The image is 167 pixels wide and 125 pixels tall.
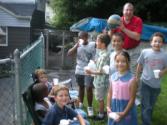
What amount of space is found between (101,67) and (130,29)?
0.76 meters

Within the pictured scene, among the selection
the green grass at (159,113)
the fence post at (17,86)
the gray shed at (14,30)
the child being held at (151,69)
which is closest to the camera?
the fence post at (17,86)

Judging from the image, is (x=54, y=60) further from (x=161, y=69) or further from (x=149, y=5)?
(x=161, y=69)

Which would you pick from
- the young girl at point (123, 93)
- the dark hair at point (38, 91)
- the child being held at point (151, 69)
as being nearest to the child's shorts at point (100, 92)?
the child being held at point (151, 69)

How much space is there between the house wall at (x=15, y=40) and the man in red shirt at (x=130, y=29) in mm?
19938

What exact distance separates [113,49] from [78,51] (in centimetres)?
128

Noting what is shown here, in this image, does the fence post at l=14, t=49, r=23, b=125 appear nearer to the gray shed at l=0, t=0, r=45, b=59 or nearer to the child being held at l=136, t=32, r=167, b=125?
the child being held at l=136, t=32, r=167, b=125

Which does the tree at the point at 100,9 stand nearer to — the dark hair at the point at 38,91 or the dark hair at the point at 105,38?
the dark hair at the point at 105,38

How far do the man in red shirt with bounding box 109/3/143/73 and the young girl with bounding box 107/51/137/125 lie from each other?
1.02 metres

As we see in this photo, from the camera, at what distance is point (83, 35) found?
24.1ft

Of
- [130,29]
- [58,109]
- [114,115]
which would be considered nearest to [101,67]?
[130,29]

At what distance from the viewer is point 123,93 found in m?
5.23

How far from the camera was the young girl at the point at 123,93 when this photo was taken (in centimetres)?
518

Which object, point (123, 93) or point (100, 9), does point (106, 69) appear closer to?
point (123, 93)

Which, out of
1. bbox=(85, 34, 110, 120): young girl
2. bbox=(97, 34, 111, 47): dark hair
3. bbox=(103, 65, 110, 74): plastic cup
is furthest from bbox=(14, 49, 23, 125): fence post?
bbox=(97, 34, 111, 47): dark hair
